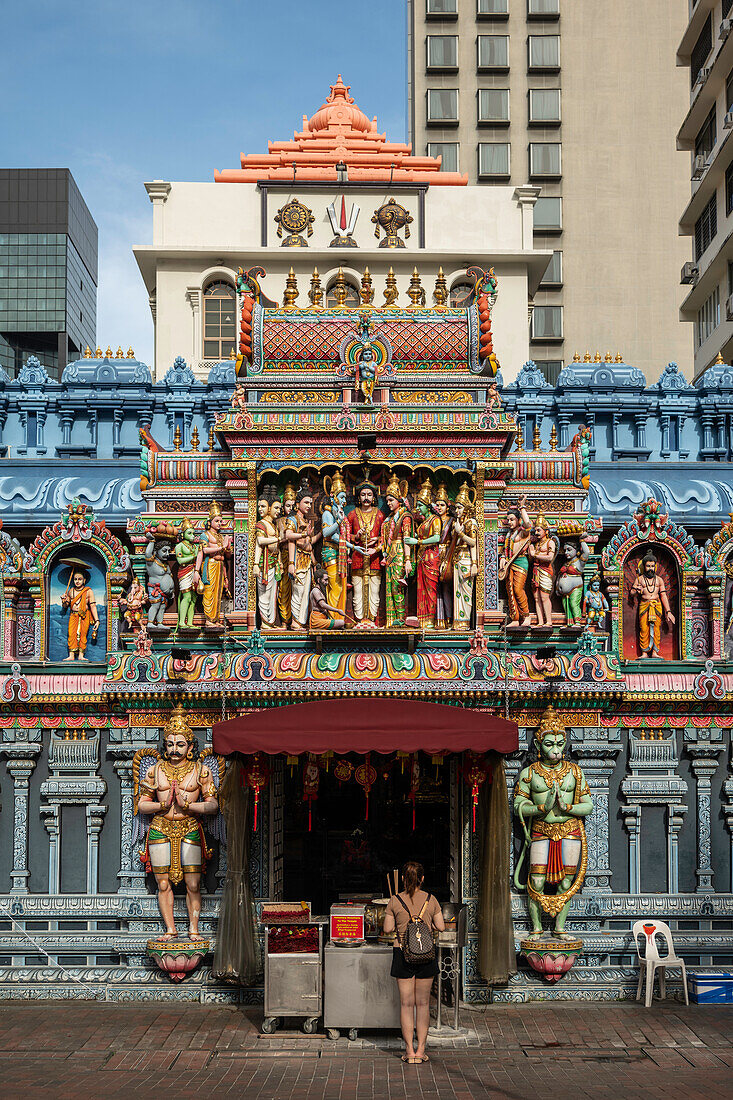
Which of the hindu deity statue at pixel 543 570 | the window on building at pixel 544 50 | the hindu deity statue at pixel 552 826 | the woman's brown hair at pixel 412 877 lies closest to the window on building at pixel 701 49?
the window on building at pixel 544 50

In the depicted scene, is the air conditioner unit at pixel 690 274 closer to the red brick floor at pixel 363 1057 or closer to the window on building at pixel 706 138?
the window on building at pixel 706 138

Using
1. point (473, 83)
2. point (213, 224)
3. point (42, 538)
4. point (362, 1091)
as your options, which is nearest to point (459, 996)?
point (362, 1091)

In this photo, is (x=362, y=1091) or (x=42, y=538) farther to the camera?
(x=42, y=538)

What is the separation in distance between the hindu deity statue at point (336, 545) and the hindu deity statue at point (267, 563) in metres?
0.71

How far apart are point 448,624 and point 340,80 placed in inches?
1181

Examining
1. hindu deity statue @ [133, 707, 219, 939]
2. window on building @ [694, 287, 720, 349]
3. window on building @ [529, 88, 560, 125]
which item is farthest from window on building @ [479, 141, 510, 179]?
hindu deity statue @ [133, 707, 219, 939]

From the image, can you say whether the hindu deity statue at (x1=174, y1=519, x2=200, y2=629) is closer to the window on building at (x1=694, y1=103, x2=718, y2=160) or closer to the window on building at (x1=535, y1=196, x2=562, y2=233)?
the window on building at (x1=694, y1=103, x2=718, y2=160)

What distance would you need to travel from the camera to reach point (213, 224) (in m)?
36.2

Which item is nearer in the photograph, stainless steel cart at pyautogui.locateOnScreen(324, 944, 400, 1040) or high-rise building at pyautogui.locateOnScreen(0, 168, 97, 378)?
stainless steel cart at pyautogui.locateOnScreen(324, 944, 400, 1040)

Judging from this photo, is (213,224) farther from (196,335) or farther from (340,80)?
(340,80)

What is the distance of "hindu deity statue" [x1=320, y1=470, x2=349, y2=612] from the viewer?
57.3 ft

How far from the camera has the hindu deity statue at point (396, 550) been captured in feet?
57.5

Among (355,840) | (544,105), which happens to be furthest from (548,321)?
(355,840)

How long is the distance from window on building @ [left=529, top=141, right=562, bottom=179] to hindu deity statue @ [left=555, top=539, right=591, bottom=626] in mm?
44966
